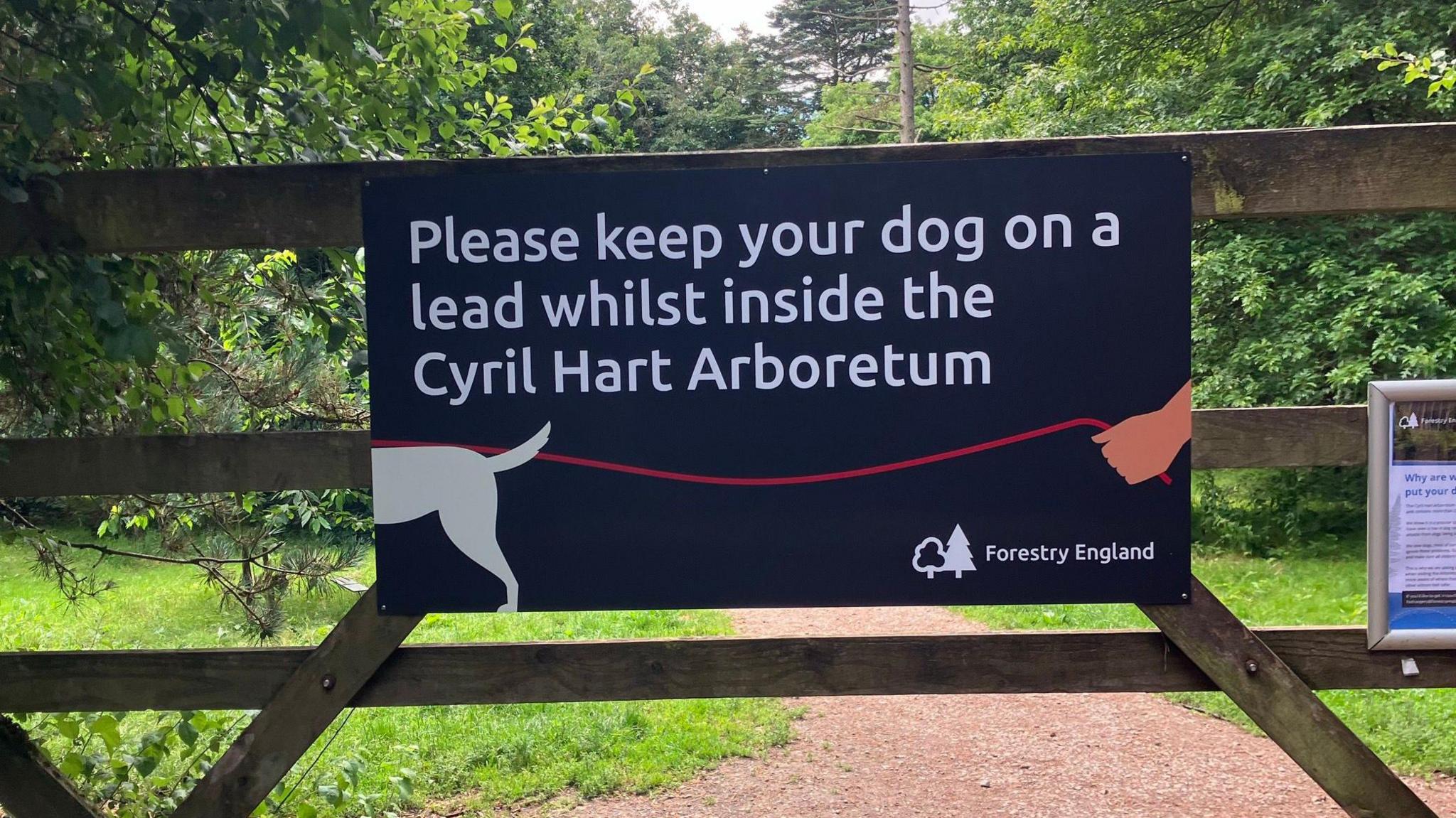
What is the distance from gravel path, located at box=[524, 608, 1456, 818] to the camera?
4.64 m

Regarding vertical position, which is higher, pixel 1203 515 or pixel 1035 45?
pixel 1035 45

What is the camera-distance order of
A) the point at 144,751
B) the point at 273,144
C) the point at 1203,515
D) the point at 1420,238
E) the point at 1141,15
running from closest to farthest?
the point at 144,751, the point at 273,144, the point at 1420,238, the point at 1203,515, the point at 1141,15

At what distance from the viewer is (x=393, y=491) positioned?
261cm

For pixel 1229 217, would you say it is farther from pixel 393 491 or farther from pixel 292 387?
pixel 292 387

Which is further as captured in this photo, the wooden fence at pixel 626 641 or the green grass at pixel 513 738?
the green grass at pixel 513 738

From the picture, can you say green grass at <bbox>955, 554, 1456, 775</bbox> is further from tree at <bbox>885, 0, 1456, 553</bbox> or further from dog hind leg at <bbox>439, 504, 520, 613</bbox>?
dog hind leg at <bbox>439, 504, 520, 613</bbox>

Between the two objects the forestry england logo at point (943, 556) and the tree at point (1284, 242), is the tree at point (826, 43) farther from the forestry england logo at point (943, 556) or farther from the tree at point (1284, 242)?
the forestry england logo at point (943, 556)

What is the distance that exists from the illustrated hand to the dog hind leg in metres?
1.45

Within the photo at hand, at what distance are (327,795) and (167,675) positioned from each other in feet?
2.93

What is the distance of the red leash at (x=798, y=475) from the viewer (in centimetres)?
253

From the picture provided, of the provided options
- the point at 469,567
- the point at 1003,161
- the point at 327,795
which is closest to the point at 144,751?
the point at 327,795

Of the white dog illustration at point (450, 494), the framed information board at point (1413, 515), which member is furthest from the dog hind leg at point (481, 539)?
the framed information board at point (1413, 515)

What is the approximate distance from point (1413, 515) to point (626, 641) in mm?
1932

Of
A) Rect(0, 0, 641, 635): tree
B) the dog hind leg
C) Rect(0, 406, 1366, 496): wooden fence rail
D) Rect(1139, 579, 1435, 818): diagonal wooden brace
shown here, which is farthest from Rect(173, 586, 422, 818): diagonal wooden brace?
Rect(1139, 579, 1435, 818): diagonal wooden brace
